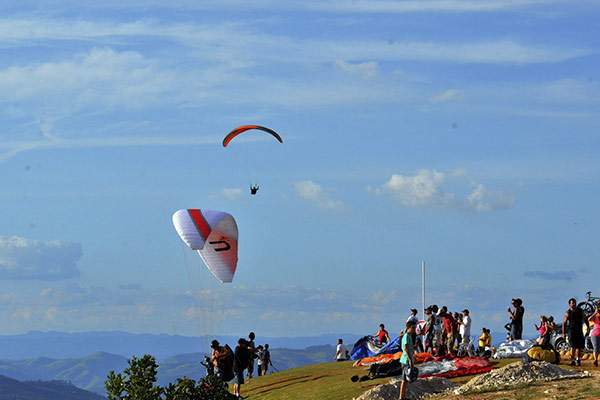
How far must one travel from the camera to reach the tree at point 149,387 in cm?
3081

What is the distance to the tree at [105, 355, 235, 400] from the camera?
3081cm

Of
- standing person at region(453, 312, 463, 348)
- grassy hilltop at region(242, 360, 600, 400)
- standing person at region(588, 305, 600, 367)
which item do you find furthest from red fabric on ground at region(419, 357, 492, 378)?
standing person at region(453, 312, 463, 348)

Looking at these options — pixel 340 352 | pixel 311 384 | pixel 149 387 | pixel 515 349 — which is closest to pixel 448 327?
pixel 515 349

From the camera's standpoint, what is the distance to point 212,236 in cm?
5175

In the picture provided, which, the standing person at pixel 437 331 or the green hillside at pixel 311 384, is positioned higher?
the standing person at pixel 437 331

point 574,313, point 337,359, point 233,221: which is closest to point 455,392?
point 574,313

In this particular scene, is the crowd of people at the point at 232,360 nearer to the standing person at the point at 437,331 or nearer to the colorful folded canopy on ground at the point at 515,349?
the standing person at the point at 437,331

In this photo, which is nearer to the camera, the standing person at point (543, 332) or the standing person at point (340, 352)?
the standing person at point (543, 332)

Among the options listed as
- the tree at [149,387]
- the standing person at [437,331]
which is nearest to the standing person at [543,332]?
the standing person at [437,331]

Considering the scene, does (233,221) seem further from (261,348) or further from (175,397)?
(175,397)

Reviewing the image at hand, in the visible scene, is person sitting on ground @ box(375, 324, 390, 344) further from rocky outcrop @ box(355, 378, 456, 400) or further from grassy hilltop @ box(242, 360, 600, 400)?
rocky outcrop @ box(355, 378, 456, 400)

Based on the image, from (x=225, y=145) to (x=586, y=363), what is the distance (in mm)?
23869

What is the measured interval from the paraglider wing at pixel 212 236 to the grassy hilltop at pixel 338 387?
5919 mm

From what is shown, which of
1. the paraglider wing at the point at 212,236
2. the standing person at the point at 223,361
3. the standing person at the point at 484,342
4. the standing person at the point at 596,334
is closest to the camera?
the standing person at the point at 596,334
